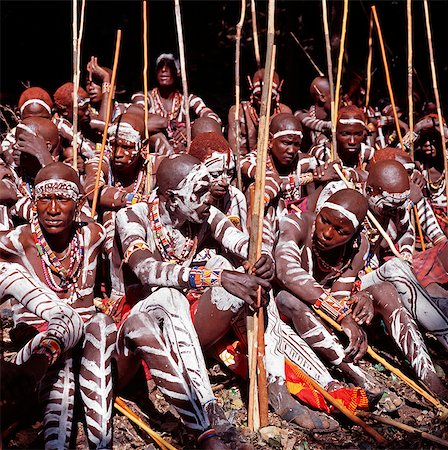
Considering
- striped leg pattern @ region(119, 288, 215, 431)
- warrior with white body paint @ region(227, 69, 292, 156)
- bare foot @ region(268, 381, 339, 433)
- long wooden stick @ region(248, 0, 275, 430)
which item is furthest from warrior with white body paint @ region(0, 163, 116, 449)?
warrior with white body paint @ region(227, 69, 292, 156)

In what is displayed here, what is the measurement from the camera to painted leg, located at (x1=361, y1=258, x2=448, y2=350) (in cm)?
437

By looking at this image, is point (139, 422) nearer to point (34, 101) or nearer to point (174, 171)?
point (174, 171)

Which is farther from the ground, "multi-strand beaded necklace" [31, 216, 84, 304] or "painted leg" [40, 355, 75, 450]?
"multi-strand beaded necklace" [31, 216, 84, 304]

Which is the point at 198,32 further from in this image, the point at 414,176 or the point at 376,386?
the point at 376,386

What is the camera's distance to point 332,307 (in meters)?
4.04

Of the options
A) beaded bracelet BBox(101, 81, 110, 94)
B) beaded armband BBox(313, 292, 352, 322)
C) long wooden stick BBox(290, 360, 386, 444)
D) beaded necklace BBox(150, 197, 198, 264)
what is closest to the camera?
long wooden stick BBox(290, 360, 386, 444)

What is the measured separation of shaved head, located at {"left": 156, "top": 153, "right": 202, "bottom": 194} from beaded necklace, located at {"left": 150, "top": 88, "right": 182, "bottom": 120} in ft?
10.8

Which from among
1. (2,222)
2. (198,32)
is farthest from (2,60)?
(2,222)

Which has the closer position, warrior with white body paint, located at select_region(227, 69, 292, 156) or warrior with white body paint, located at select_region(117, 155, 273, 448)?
warrior with white body paint, located at select_region(117, 155, 273, 448)

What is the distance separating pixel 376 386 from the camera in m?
4.02

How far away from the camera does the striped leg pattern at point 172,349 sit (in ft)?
10.9

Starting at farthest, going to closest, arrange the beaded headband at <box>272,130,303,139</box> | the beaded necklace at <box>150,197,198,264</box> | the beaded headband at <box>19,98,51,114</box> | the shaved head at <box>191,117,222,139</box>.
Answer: the beaded headband at <box>19,98,51,114</box>
the shaved head at <box>191,117,222,139</box>
the beaded headband at <box>272,130,303,139</box>
the beaded necklace at <box>150,197,198,264</box>

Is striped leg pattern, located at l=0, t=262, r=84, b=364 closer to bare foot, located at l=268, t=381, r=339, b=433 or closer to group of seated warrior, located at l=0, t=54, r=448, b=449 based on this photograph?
group of seated warrior, located at l=0, t=54, r=448, b=449

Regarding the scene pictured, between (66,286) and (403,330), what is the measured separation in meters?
1.93
